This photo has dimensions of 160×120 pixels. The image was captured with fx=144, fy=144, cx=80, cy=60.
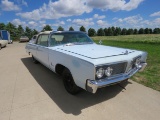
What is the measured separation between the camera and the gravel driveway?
2742mm

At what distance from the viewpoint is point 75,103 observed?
3186 mm

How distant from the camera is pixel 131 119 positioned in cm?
262

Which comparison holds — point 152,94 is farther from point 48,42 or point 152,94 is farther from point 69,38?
point 48,42

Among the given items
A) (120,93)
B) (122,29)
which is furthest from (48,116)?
(122,29)

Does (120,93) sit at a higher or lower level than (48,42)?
lower

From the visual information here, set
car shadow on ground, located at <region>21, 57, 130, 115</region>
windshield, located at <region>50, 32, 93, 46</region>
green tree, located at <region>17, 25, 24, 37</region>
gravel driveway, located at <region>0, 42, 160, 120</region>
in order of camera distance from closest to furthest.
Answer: gravel driveway, located at <region>0, 42, 160, 120</region>, car shadow on ground, located at <region>21, 57, 130, 115</region>, windshield, located at <region>50, 32, 93, 46</region>, green tree, located at <region>17, 25, 24, 37</region>

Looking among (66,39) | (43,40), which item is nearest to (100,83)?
(66,39)

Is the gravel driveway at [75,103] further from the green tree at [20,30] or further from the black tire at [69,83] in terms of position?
the green tree at [20,30]

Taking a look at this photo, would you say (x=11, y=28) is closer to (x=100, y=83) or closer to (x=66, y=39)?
(x=66, y=39)

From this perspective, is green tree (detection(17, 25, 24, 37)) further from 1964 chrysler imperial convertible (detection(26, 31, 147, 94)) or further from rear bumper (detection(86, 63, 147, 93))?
rear bumper (detection(86, 63, 147, 93))

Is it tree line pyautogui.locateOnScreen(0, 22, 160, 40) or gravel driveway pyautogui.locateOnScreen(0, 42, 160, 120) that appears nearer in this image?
gravel driveway pyautogui.locateOnScreen(0, 42, 160, 120)

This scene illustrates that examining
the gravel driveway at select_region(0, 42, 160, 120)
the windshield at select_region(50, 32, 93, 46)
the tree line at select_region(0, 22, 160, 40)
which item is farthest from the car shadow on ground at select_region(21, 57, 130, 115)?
the tree line at select_region(0, 22, 160, 40)

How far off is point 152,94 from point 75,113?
200cm

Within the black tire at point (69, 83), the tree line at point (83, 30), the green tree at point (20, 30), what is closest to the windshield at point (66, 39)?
the black tire at point (69, 83)
